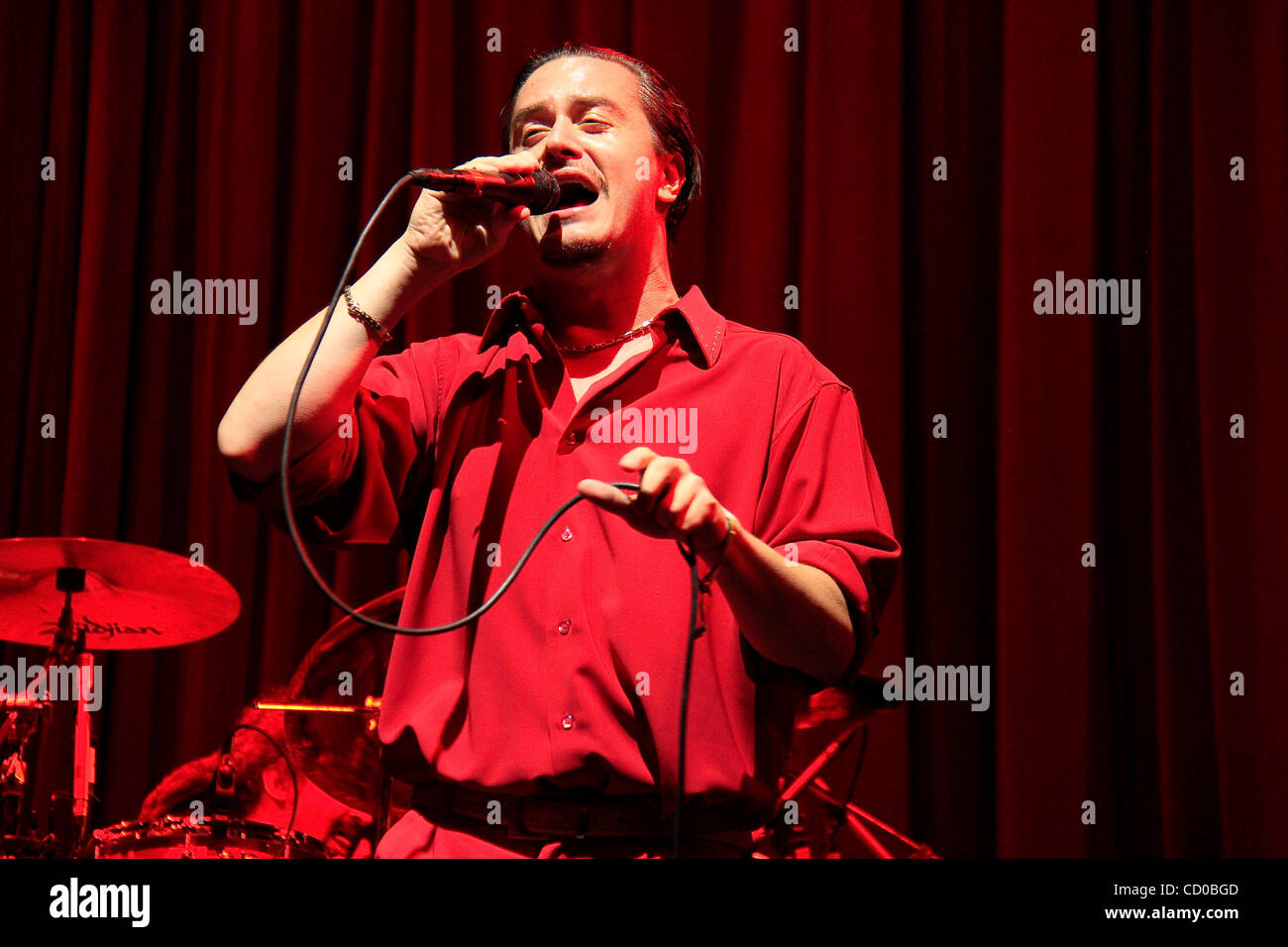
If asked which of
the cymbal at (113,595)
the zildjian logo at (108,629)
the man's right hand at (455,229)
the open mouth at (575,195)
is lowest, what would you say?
the zildjian logo at (108,629)

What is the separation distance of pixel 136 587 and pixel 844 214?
6.01ft

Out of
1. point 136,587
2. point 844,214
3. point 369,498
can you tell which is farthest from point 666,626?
point 844,214

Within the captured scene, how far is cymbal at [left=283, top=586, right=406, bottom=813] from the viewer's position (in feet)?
8.87

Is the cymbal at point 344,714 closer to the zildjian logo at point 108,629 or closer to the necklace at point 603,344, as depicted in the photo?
the zildjian logo at point 108,629

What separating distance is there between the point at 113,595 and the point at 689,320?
1.74 m

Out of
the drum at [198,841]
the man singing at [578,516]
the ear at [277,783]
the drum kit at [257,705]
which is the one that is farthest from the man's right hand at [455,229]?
the ear at [277,783]

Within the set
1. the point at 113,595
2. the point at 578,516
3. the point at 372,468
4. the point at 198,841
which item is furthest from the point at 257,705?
the point at 578,516

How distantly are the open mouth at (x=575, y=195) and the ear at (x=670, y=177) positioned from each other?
0.20m

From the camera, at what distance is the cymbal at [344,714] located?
270cm

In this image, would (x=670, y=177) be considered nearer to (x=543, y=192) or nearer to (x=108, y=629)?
(x=543, y=192)

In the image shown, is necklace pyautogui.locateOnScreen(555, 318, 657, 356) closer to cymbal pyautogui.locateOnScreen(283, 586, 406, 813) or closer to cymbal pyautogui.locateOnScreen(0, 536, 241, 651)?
cymbal pyautogui.locateOnScreen(283, 586, 406, 813)

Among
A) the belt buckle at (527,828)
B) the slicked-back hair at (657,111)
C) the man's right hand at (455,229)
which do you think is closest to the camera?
the belt buckle at (527,828)
